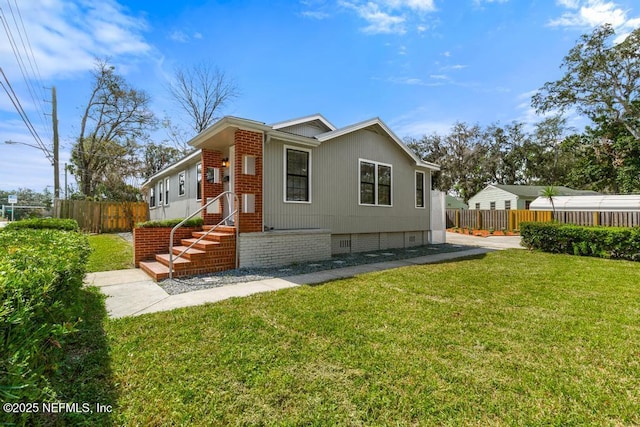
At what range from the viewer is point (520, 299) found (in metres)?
4.56

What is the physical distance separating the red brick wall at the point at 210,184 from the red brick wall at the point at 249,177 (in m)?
2.18

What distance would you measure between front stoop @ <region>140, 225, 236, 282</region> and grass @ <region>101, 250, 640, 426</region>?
212 cm

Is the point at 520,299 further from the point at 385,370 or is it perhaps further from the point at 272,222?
the point at 272,222

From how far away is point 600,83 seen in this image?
2092cm

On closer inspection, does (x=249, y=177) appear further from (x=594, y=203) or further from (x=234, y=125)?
(x=594, y=203)

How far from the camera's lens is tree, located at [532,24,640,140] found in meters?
19.3

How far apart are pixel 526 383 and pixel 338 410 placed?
155 centimetres

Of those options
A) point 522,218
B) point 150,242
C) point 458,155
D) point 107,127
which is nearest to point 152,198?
point 107,127

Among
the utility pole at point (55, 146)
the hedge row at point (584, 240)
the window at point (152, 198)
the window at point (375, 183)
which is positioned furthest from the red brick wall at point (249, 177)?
the utility pole at point (55, 146)

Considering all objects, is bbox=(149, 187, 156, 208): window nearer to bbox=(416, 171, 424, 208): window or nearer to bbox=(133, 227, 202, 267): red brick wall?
bbox=(133, 227, 202, 267): red brick wall

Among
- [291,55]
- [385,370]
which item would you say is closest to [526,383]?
[385,370]

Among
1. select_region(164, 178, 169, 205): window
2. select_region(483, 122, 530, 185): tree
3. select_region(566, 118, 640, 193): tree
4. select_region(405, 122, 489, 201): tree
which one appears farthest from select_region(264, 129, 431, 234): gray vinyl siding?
select_region(483, 122, 530, 185): tree

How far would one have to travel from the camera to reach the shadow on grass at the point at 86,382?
6.19 feet

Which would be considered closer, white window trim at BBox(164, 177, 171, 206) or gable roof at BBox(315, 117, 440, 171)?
gable roof at BBox(315, 117, 440, 171)
